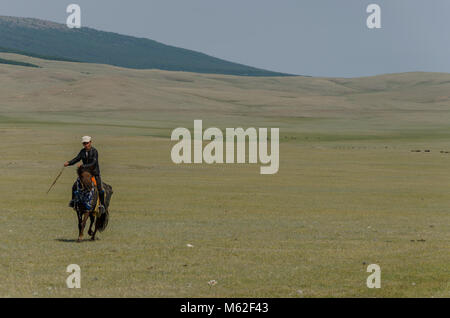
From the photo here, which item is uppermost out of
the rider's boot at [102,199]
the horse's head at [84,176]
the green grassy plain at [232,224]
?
Answer: the horse's head at [84,176]

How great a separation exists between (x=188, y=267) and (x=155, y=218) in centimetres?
945

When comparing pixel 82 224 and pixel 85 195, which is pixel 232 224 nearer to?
pixel 82 224

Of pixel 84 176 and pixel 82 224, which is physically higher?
pixel 84 176

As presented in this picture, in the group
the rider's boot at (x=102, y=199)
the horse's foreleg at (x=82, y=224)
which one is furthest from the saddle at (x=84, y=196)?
the rider's boot at (x=102, y=199)

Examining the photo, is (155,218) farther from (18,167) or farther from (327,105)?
(327,105)

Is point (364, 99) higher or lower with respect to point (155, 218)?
higher

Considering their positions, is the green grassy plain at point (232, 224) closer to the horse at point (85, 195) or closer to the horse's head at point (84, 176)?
the horse at point (85, 195)

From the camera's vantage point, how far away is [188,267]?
1554cm

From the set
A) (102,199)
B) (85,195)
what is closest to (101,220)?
(102,199)

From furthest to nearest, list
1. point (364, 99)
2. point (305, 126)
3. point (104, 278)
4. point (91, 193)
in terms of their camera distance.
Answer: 1. point (364, 99)
2. point (305, 126)
3. point (91, 193)
4. point (104, 278)

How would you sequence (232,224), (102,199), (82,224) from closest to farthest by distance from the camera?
(82,224), (102,199), (232,224)

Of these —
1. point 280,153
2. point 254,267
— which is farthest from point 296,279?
point 280,153

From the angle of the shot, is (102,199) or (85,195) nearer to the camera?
(85,195)

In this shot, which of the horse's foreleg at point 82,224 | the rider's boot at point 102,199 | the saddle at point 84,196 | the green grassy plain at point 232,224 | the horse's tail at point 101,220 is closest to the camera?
the green grassy plain at point 232,224
